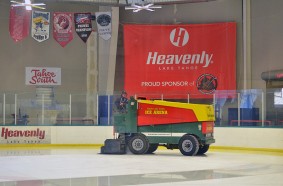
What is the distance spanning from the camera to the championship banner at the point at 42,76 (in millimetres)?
22906

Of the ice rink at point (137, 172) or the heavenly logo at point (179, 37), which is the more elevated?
the heavenly logo at point (179, 37)

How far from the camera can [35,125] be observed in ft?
66.3

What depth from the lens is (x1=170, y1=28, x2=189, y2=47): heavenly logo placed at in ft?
76.8

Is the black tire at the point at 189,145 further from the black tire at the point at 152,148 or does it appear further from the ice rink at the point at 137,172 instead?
the black tire at the point at 152,148

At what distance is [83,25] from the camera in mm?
23703

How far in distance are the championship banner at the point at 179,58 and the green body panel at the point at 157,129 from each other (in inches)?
260

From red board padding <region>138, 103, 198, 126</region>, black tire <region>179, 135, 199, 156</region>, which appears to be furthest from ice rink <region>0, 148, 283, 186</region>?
red board padding <region>138, 103, 198, 126</region>

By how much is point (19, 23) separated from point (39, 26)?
869 millimetres

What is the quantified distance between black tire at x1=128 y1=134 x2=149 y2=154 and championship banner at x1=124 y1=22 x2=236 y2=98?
6734 mm

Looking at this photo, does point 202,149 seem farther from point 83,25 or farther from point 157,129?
point 83,25

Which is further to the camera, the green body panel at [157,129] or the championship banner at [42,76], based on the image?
the championship banner at [42,76]

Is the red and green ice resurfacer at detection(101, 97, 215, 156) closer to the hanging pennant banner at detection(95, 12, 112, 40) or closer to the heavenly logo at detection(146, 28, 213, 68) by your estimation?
the heavenly logo at detection(146, 28, 213, 68)

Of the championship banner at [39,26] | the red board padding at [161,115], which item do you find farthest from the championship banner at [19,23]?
the red board padding at [161,115]

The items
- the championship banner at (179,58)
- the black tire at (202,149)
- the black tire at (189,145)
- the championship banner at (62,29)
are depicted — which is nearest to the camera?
the black tire at (189,145)
